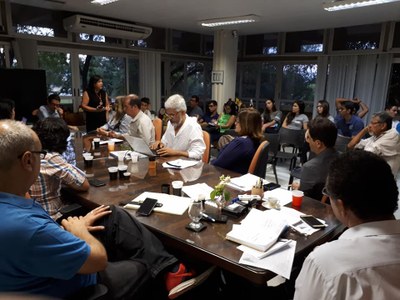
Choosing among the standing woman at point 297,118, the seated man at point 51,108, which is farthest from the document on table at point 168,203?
the standing woman at point 297,118

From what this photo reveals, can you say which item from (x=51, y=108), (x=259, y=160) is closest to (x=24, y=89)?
(x=51, y=108)

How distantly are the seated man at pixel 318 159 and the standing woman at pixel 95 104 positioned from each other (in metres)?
4.28

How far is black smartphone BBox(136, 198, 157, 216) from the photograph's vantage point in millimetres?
1760

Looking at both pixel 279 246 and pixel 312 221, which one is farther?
pixel 312 221

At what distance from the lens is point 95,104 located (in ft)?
18.6

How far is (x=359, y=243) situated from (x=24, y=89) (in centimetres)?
593

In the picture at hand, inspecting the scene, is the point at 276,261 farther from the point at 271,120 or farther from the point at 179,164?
the point at 271,120

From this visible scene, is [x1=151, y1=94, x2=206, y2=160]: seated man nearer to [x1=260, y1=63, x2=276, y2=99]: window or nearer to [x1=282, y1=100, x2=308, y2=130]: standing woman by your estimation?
[x1=282, y1=100, x2=308, y2=130]: standing woman

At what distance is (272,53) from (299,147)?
4150mm

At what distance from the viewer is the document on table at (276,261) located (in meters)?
1.30

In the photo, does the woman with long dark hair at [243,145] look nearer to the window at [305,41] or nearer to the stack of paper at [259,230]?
the stack of paper at [259,230]

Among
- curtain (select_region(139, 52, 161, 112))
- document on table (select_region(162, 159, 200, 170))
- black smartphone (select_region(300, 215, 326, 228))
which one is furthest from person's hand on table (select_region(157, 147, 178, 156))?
curtain (select_region(139, 52, 161, 112))

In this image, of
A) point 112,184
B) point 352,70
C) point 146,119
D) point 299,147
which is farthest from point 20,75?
point 352,70

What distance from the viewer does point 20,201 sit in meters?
1.12
